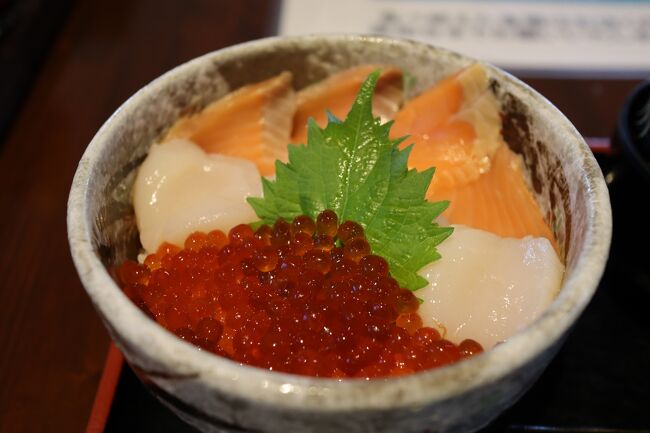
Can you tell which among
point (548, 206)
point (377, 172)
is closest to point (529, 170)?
point (548, 206)

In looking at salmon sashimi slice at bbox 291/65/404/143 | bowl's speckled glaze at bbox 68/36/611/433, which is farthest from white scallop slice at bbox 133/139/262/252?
salmon sashimi slice at bbox 291/65/404/143

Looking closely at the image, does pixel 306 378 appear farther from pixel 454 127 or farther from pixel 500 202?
pixel 454 127

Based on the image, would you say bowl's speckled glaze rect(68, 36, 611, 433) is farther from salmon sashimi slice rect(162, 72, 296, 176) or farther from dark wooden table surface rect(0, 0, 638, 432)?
dark wooden table surface rect(0, 0, 638, 432)

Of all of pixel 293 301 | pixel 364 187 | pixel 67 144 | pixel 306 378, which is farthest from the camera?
pixel 67 144

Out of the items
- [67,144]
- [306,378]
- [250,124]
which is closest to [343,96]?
[250,124]

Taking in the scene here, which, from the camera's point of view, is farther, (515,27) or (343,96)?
(515,27)

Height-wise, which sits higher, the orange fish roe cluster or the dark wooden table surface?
the orange fish roe cluster
